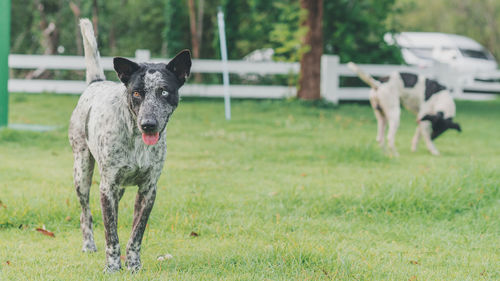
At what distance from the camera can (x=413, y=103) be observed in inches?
382

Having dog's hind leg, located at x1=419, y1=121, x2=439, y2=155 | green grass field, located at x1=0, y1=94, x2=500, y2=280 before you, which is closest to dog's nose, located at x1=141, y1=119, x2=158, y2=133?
green grass field, located at x1=0, y1=94, x2=500, y2=280

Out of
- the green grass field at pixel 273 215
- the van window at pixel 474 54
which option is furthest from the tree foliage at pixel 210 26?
the green grass field at pixel 273 215

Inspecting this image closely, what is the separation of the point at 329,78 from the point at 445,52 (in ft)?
27.1

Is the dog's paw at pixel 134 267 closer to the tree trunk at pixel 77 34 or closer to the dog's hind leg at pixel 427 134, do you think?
the dog's hind leg at pixel 427 134

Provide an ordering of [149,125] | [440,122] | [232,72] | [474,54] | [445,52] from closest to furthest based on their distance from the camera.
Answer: [149,125], [440,122], [232,72], [445,52], [474,54]

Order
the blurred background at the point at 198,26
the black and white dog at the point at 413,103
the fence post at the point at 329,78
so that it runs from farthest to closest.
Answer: the blurred background at the point at 198,26
the fence post at the point at 329,78
the black and white dog at the point at 413,103

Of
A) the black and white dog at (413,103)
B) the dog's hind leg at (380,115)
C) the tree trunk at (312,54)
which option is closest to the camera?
the black and white dog at (413,103)

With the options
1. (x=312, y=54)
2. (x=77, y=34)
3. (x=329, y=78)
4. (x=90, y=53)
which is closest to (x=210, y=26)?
(x=77, y=34)

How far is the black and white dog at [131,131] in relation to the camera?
11.3ft

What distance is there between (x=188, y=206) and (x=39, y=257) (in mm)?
1622

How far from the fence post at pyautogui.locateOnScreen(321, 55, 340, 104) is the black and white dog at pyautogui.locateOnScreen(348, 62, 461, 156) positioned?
21.8 feet

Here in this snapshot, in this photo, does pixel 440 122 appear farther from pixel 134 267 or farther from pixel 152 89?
pixel 152 89

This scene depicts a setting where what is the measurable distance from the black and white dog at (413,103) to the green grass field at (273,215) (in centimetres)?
50

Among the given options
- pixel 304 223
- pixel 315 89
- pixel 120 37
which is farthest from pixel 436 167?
pixel 120 37
